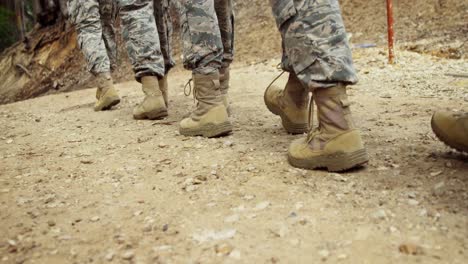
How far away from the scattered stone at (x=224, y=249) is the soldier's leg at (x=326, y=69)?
1.74 feet

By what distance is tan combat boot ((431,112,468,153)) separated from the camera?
1363mm

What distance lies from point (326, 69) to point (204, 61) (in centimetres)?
66

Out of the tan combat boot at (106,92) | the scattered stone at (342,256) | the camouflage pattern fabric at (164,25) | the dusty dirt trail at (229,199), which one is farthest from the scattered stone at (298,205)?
the tan combat boot at (106,92)

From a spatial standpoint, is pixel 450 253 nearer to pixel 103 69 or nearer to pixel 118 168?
pixel 118 168

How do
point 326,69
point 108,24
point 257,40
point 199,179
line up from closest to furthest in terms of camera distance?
point 326,69 → point 199,179 → point 108,24 → point 257,40

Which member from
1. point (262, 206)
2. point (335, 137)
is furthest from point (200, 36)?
point (262, 206)

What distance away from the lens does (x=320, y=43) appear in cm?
137

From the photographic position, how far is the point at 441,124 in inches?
56.1

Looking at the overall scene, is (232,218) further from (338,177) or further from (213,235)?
(338,177)

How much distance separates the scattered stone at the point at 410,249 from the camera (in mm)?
954

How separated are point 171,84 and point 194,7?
277cm

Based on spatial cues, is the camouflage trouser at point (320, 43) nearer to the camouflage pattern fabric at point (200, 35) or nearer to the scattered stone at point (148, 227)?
the camouflage pattern fabric at point (200, 35)

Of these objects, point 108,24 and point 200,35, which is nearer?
point 200,35

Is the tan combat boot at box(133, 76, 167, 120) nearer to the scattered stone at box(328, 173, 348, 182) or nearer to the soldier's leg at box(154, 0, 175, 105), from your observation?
the soldier's leg at box(154, 0, 175, 105)
